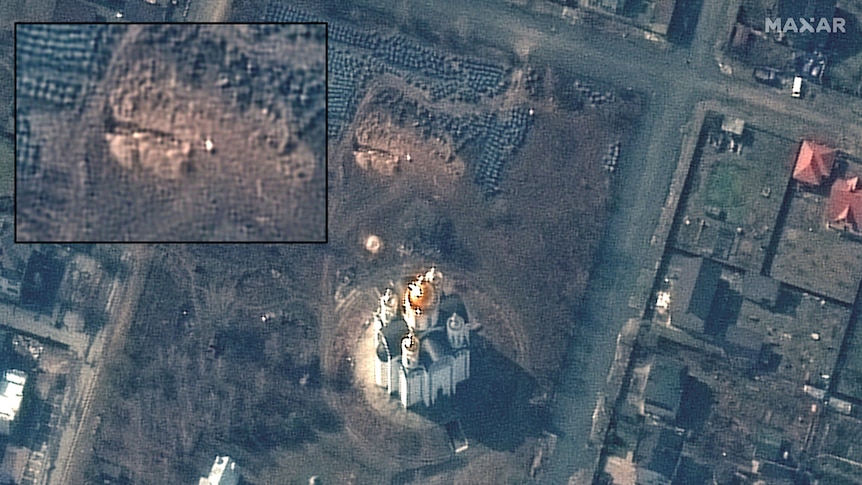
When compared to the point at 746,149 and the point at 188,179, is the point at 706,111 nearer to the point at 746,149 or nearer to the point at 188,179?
the point at 746,149

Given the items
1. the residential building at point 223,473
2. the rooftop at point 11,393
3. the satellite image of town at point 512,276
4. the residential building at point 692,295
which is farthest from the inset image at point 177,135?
the residential building at point 692,295

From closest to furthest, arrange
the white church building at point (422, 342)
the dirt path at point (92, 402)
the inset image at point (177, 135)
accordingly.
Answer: the white church building at point (422, 342) < the inset image at point (177, 135) < the dirt path at point (92, 402)

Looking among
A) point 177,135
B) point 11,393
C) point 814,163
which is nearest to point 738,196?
point 814,163

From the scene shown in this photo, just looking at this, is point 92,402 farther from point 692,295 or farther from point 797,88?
point 797,88

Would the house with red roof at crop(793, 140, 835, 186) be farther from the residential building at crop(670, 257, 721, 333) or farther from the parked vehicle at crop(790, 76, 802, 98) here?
the residential building at crop(670, 257, 721, 333)

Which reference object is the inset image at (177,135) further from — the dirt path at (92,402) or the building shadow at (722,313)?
the building shadow at (722,313)
